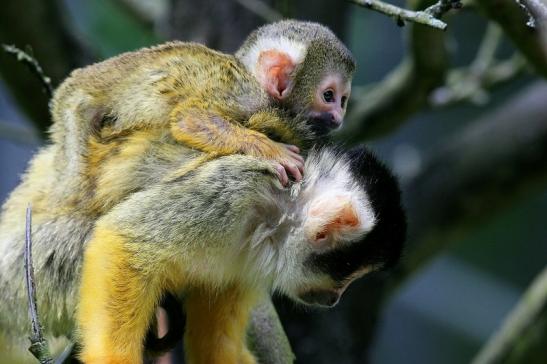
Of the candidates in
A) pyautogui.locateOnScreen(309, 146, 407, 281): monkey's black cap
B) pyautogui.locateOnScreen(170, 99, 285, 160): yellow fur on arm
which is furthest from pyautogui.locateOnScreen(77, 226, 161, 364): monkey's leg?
pyautogui.locateOnScreen(309, 146, 407, 281): monkey's black cap

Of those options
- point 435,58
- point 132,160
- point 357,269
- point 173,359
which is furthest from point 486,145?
point 132,160

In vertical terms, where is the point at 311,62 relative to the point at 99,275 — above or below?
above

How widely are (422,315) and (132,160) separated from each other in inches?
291

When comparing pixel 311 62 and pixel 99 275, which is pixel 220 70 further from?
pixel 99 275

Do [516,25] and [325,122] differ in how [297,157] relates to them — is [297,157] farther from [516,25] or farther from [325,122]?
[516,25]

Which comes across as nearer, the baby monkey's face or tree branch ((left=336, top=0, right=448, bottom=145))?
the baby monkey's face

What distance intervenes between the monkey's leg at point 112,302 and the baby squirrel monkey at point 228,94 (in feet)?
1.46

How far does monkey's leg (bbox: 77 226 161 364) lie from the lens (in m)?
2.69

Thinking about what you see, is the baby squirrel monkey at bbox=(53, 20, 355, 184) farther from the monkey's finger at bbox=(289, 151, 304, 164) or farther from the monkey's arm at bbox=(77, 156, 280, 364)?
the monkey's arm at bbox=(77, 156, 280, 364)

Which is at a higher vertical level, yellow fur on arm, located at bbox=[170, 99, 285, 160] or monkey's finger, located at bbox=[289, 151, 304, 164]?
monkey's finger, located at bbox=[289, 151, 304, 164]

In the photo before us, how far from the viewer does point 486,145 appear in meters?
5.94

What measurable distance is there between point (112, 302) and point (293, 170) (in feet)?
2.42

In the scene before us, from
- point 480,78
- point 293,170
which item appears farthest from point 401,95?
point 293,170

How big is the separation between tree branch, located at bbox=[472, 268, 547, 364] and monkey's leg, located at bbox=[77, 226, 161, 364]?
9.67 feet
